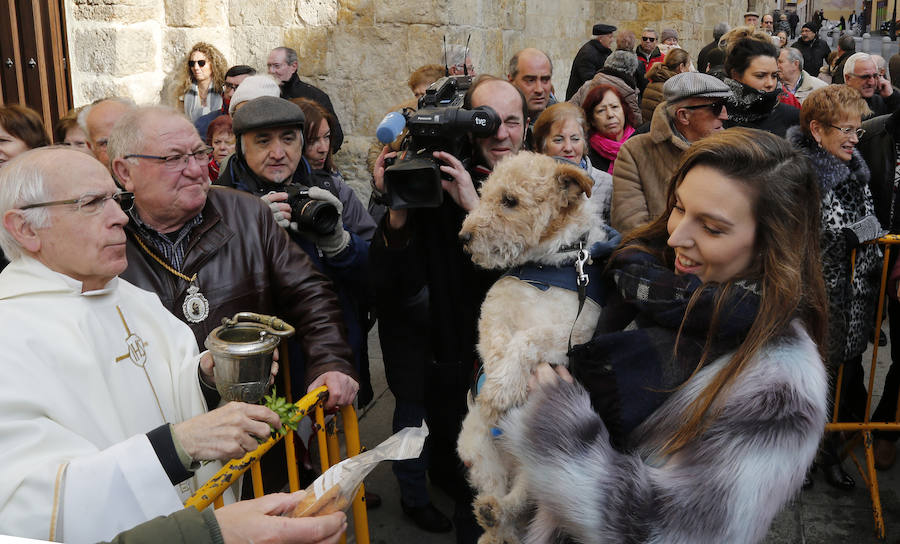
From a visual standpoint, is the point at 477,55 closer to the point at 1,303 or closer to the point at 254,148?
the point at 254,148

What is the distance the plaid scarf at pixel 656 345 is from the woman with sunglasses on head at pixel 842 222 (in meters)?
2.31

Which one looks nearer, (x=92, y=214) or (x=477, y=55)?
(x=92, y=214)

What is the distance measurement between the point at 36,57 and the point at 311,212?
422 centimetres

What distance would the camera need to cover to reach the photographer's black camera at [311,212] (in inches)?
122

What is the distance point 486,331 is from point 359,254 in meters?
1.32

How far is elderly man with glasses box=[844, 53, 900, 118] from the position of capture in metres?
6.77

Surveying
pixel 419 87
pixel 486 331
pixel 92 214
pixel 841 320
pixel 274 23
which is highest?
pixel 274 23

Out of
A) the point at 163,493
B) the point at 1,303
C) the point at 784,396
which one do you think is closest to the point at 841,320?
the point at 784,396

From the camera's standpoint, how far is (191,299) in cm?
266

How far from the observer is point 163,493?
1731 millimetres

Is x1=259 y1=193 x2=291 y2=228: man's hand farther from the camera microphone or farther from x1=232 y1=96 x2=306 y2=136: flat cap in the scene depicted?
the camera microphone

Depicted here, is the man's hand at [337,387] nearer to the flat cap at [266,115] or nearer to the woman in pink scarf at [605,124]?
the flat cap at [266,115]

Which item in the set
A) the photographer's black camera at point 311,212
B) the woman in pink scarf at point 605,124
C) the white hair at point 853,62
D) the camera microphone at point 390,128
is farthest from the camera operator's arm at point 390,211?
the white hair at point 853,62

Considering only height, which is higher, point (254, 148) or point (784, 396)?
point (254, 148)
